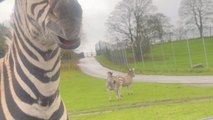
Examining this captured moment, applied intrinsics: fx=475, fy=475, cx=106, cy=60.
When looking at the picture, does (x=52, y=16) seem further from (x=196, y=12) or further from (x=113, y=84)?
(x=196, y=12)

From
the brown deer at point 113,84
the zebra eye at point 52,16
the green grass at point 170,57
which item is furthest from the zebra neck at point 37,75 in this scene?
the green grass at point 170,57

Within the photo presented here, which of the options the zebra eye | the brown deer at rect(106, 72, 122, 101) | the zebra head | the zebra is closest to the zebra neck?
the zebra

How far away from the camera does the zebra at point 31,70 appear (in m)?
3.16

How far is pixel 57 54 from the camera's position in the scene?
10.8ft

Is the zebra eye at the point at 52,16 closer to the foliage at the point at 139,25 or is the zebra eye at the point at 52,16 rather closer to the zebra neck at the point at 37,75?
the zebra neck at the point at 37,75

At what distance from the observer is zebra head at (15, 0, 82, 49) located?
2689 millimetres

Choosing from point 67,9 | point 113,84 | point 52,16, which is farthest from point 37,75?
point 113,84

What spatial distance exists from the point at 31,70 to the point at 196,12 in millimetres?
75858

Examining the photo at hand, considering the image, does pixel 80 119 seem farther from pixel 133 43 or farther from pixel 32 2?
pixel 133 43

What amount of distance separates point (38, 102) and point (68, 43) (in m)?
0.75

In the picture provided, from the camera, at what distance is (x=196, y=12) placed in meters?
77.2

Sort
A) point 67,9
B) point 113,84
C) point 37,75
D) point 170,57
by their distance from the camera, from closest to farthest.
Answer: point 67,9 → point 37,75 → point 113,84 → point 170,57

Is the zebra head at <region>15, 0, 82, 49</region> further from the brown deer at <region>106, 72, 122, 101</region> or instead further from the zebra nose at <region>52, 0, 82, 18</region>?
the brown deer at <region>106, 72, 122, 101</region>

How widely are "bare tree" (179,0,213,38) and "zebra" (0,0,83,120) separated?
237ft
